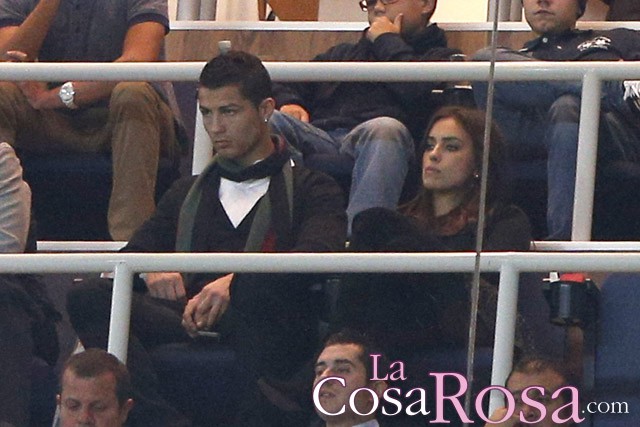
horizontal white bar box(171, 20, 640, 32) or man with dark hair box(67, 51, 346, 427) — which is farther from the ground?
horizontal white bar box(171, 20, 640, 32)

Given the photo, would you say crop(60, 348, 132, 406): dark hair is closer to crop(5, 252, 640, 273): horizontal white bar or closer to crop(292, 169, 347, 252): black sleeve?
crop(5, 252, 640, 273): horizontal white bar

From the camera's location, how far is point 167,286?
2.84m

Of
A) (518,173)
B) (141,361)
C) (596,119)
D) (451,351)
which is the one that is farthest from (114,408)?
A: (596,119)

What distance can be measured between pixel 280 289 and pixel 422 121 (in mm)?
455

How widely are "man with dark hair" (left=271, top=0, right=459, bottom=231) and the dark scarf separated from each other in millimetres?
81

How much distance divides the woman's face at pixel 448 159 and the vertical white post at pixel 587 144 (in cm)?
21

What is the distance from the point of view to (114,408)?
2.76 metres

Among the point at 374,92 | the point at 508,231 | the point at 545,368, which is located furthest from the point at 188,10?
the point at 545,368

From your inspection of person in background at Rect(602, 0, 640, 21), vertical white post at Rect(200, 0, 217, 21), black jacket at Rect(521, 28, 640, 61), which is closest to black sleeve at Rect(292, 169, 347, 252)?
black jacket at Rect(521, 28, 640, 61)

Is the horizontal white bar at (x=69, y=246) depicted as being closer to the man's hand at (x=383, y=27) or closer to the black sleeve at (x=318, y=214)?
the black sleeve at (x=318, y=214)

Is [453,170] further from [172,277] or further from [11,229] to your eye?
[11,229]

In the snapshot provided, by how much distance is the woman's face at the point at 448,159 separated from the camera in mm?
2969

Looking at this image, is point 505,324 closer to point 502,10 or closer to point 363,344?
point 363,344

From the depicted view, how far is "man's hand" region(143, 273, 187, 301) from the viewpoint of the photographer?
111 inches
